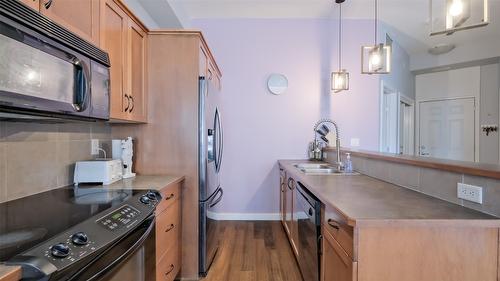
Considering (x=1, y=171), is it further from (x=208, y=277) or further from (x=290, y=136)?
(x=290, y=136)

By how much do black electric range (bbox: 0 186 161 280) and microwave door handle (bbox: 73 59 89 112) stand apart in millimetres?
474

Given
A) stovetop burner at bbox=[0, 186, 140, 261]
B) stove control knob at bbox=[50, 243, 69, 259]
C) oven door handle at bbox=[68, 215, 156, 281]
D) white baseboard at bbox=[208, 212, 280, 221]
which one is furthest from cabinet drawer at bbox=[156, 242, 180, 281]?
white baseboard at bbox=[208, 212, 280, 221]

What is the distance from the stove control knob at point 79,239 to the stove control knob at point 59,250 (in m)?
0.06

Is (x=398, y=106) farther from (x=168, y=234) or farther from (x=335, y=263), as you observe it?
(x=168, y=234)

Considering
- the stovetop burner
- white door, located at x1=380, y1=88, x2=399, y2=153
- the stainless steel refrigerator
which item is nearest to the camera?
the stovetop burner

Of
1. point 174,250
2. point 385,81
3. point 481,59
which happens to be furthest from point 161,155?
point 481,59

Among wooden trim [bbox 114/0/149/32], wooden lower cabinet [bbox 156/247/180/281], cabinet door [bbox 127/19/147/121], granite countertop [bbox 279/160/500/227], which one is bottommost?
wooden lower cabinet [bbox 156/247/180/281]

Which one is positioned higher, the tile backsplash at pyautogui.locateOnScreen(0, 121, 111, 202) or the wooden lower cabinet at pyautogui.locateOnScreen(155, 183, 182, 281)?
the tile backsplash at pyautogui.locateOnScreen(0, 121, 111, 202)

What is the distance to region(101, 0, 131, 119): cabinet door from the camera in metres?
1.68

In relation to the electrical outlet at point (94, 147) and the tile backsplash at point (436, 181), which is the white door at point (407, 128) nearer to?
the tile backsplash at point (436, 181)

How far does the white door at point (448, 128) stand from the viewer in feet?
16.2

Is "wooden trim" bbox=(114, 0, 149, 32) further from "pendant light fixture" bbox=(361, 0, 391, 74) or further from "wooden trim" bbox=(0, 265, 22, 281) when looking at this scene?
"pendant light fixture" bbox=(361, 0, 391, 74)

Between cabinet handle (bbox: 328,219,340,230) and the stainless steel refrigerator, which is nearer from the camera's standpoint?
cabinet handle (bbox: 328,219,340,230)

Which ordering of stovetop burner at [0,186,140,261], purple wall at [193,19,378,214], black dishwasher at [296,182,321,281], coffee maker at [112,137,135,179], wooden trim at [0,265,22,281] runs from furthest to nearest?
1. purple wall at [193,19,378,214]
2. coffee maker at [112,137,135,179]
3. black dishwasher at [296,182,321,281]
4. stovetop burner at [0,186,140,261]
5. wooden trim at [0,265,22,281]
